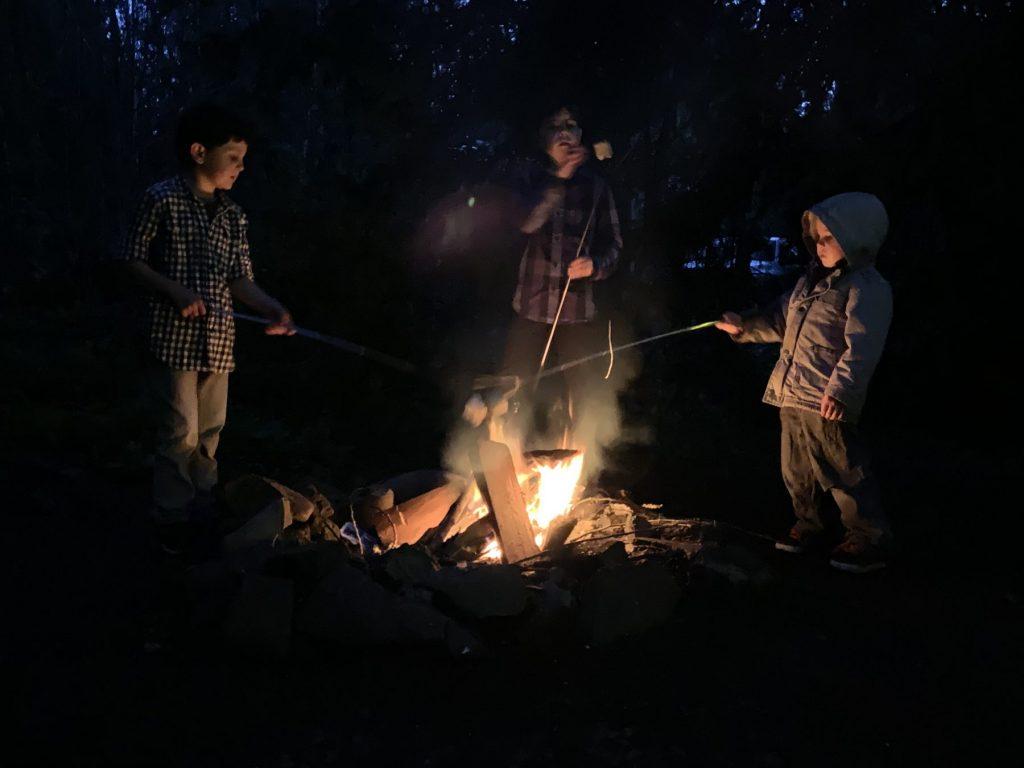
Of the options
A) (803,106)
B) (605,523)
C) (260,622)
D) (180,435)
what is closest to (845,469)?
(605,523)

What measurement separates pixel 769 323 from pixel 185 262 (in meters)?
3.25

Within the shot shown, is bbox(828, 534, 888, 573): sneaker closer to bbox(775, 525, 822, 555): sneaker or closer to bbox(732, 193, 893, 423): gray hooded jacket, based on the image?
bbox(775, 525, 822, 555): sneaker

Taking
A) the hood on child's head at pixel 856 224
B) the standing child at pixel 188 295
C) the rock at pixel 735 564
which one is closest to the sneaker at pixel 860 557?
the rock at pixel 735 564

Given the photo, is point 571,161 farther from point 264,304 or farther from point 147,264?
point 147,264

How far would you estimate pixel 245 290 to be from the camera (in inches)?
171

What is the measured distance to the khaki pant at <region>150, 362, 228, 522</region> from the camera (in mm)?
4008

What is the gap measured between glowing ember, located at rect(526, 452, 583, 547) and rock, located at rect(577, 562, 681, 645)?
1385mm

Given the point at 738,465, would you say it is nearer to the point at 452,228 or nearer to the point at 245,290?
the point at 452,228

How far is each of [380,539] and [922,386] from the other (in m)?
6.11

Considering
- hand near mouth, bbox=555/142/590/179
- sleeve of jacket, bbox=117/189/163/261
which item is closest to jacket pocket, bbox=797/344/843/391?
hand near mouth, bbox=555/142/590/179

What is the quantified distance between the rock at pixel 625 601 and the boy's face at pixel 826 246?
1.97 metres

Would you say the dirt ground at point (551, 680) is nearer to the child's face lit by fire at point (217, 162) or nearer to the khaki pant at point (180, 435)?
the khaki pant at point (180, 435)

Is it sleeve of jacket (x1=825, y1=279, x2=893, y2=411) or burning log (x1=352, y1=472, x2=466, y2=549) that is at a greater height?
sleeve of jacket (x1=825, y1=279, x2=893, y2=411)

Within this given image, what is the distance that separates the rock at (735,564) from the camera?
387 cm
